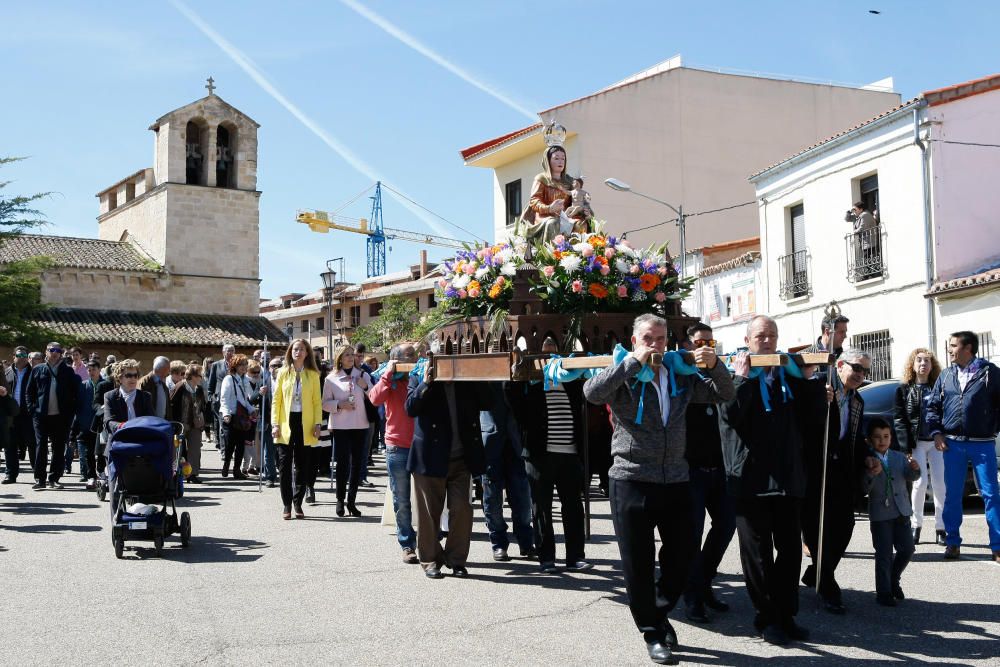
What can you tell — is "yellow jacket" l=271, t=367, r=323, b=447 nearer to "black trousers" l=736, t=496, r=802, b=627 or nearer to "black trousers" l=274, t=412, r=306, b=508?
"black trousers" l=274, t=412, r=306, b=508

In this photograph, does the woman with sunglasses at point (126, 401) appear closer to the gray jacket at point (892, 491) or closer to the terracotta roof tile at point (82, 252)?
the gray jacket at point (892, 491)

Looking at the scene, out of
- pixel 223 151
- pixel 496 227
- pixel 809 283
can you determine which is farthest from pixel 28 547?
pixel 223 151

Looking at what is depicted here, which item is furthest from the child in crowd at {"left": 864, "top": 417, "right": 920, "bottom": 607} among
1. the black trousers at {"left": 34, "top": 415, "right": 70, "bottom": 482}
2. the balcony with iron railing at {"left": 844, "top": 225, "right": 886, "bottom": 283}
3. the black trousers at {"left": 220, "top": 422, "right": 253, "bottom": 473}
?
the balcony with iron railing at {"left": 844, "top": 225, "right": 886, "bottom": 283}

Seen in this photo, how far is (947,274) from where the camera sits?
2188 centimetres

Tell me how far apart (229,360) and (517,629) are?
11946mm

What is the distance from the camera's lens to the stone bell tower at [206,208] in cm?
4956

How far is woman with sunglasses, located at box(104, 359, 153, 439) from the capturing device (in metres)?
11.3

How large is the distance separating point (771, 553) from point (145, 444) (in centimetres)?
583

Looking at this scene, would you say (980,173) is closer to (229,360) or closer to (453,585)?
(229,360)

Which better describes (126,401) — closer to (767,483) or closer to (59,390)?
(59,390)

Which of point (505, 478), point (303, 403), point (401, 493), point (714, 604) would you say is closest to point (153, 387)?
point (303, 403)

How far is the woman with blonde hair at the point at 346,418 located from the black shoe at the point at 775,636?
21.8ft

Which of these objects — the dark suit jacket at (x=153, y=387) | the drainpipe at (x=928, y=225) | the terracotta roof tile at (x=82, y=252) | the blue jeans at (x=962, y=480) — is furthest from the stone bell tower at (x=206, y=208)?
the blue jeans at (x=962, y=480)

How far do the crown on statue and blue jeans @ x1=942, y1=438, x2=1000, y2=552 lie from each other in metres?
4.26
